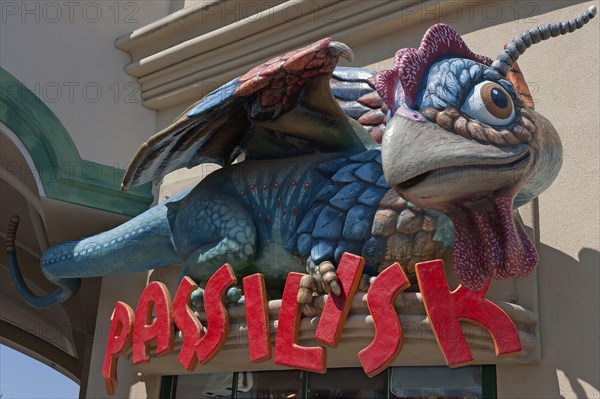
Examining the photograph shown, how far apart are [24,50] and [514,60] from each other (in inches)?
157

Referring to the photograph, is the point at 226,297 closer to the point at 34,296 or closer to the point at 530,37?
the point at 530,37

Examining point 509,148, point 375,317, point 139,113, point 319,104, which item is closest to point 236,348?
point 375,317

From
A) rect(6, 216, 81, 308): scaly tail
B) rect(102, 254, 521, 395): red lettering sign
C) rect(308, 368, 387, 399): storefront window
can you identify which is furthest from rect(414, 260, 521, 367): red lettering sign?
rect(6, 216, 81, 308): scaly tail

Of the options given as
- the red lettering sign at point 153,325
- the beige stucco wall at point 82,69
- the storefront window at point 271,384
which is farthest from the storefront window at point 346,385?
the beige stucco wall at point 82,69

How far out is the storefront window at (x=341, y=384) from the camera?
493 centimetres

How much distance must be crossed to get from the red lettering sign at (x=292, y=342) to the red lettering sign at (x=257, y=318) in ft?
0.30

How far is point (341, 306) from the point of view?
456cm

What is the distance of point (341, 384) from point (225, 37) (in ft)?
9.15

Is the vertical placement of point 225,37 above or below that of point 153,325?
above

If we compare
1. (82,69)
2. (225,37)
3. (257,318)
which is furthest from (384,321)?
(82,69)

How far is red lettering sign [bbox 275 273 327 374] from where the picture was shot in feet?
15.0

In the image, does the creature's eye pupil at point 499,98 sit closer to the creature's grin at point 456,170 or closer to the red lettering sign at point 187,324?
the creature's grin at point 456,170

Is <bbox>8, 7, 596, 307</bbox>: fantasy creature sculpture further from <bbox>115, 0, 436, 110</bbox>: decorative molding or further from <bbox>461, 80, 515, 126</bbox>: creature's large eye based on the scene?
<bbox>115, 0, 436, 110</bbox>: decorative molding

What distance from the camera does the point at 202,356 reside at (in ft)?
16.4
